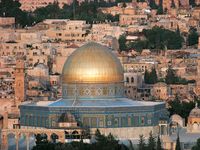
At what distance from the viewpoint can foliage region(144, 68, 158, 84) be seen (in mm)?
88688

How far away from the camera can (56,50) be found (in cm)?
9894

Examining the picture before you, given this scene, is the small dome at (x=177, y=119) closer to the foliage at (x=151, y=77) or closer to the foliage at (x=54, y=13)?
the foliage at (x=151, y=77)

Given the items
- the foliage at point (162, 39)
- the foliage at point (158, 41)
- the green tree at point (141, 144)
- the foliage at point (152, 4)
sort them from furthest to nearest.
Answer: the foliage at point (152, 4) < the foliage at point (162, 39) < the foliage at point (158, 41) < the green tree at point (141, 144)

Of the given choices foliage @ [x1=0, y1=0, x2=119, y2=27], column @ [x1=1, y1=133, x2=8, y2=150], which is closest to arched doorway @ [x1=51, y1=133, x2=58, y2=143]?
column @ [x1=1, y1=133, x2=8, y2=150]

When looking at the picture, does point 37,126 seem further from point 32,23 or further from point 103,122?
point 32,23

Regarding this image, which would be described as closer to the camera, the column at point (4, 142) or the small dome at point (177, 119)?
the column at point (4, 142)

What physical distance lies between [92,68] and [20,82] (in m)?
8.61

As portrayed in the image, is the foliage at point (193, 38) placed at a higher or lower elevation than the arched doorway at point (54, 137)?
lower

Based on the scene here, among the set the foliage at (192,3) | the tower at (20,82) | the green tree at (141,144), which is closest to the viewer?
the green tree at (141,144)

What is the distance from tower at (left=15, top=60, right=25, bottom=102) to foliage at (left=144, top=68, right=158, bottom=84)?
13664mm

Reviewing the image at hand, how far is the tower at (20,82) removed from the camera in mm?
75062

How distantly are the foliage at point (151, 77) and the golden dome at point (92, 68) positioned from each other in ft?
67.9

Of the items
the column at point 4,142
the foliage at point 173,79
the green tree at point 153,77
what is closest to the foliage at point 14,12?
the foliage at point 173,79

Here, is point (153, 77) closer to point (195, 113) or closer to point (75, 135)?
point (195, 113)
